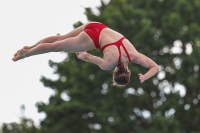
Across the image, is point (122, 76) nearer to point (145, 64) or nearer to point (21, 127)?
point (145, 64)

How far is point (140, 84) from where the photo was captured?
20.2 meters

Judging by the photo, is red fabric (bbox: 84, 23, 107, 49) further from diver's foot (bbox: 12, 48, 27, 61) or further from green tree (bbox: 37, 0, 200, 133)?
green tree (bbox: 37, 0, 200, 133)

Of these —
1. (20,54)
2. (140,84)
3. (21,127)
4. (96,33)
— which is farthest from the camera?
(21,127)

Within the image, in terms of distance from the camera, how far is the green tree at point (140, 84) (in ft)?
65.1

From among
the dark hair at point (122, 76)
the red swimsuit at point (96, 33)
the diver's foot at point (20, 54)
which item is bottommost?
the dark hair at point (122, 76)

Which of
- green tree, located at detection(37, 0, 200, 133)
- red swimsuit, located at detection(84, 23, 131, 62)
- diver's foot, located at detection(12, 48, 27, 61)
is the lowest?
red swimsuit, located at detection(84, 23, 131, 62)

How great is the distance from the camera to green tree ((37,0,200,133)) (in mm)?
19844

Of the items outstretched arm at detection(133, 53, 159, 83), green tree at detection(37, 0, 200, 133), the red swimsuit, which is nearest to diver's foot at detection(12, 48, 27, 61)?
the red swimsuit

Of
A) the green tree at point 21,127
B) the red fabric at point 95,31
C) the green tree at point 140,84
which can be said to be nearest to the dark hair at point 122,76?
the red fabric at point 95,31

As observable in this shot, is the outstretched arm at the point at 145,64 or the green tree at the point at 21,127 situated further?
the green tree at the point at 21,127

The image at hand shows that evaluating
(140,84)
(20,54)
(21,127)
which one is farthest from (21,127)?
(20,54)

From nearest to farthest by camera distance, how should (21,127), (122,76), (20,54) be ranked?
(122,76) < (20,54) < (21,127)

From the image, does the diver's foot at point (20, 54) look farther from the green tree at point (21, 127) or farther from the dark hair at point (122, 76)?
the green tree at point (21, 127)

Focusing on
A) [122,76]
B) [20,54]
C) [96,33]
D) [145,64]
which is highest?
[20,54]
